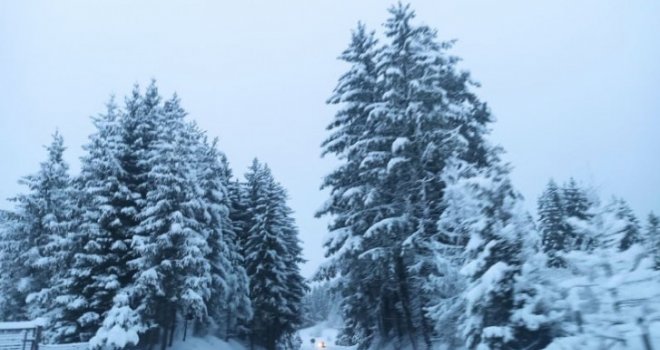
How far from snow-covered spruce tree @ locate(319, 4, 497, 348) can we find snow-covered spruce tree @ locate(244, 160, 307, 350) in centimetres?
1543

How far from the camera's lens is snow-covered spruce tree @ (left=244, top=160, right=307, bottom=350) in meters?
37.0

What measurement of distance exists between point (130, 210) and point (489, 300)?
750 inches

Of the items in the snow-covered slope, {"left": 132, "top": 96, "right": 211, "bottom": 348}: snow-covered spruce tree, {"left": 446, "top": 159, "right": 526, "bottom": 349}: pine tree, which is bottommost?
the snow-covered slope

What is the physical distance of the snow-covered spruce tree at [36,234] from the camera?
27984mm

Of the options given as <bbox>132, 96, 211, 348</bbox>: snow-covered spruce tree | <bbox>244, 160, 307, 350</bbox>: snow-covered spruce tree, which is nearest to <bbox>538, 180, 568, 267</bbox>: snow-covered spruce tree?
<bbox>132, 96, 211, 348</bbox>: snow-covered spruce tree

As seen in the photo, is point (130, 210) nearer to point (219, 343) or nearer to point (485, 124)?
point (219, 343)

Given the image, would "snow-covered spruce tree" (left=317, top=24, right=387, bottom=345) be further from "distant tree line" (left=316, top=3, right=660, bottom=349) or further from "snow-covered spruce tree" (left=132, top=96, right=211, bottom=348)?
"snow-covered spruce tree" (left=132, top=96, right=211, bottom=348)

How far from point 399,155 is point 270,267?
20.3 meters

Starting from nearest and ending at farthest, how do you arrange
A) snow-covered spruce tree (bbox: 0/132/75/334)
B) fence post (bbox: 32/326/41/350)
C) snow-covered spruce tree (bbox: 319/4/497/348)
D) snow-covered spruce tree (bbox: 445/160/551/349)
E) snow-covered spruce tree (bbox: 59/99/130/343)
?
snow-covered spruce tree (bbox: 445/160/551/349) → fence post (bbox: 32/326/41/350) → snow-covered spruce tree (bbox: 319/4/497/348) → snow-covered spruce tree (bbox: 59/99/130/343) → snow-covered spruce tree (bbox: 0/132/75/334)

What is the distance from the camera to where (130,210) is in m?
24.8

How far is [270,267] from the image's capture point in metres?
37.3

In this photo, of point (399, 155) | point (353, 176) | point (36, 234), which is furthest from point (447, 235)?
point (36, 234)

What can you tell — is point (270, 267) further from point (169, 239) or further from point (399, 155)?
point (399, 155)

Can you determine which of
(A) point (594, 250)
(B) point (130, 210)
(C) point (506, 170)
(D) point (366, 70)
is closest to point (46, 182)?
(B) point (130, 210)
